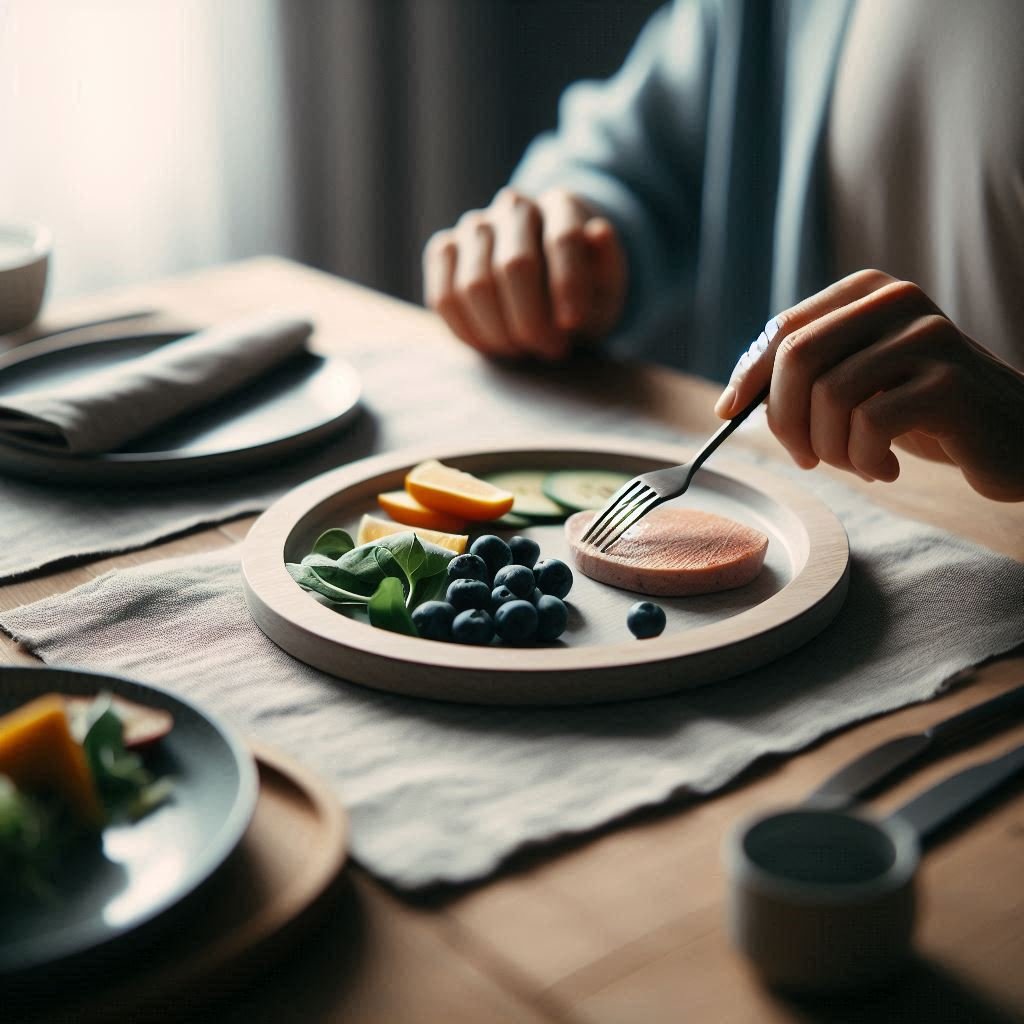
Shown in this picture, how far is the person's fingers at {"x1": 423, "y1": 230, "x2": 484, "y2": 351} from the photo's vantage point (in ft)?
4.81

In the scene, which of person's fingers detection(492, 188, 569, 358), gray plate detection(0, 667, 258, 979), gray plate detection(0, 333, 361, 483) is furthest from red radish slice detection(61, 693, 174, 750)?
person's fingers detection(492, 188, 569, 358)

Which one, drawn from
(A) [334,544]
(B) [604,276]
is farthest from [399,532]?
(B) [604,276]

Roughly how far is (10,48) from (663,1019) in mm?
2438

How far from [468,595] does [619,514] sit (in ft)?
0.58

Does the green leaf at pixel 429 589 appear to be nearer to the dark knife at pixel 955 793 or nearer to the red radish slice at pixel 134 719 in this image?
the red radish slice at pixel 134 719

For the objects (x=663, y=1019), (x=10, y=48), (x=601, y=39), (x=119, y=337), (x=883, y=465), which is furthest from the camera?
(x=601, y=39)

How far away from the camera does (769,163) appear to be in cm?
180

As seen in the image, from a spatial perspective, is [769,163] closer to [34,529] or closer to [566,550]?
[566,550]

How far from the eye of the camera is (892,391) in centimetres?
94

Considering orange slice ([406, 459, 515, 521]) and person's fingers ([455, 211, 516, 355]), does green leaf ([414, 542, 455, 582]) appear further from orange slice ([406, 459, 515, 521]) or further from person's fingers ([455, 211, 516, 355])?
person's fingers ([455, 211, 516, 355])

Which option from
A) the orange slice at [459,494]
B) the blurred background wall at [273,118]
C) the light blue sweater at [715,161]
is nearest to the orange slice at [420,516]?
the orange slice at [459,494]

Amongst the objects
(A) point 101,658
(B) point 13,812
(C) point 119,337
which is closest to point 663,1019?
(B) point 13,812

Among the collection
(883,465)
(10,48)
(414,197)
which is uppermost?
(10,48)

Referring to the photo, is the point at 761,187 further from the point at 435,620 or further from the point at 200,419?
the point at 435,620
